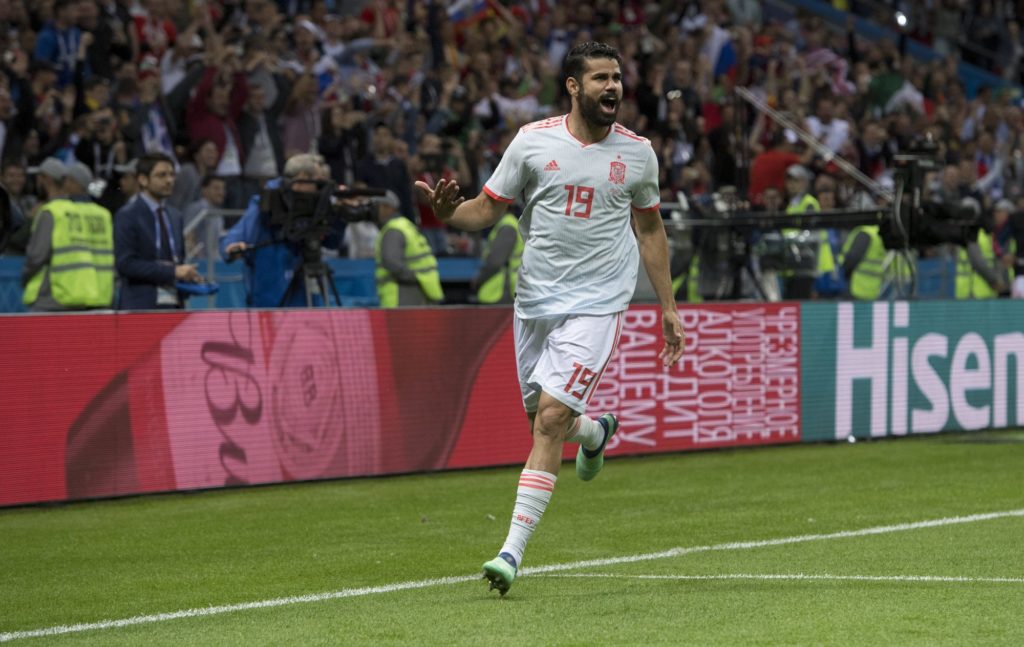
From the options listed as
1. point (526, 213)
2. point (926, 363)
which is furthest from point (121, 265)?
point (926, 363)

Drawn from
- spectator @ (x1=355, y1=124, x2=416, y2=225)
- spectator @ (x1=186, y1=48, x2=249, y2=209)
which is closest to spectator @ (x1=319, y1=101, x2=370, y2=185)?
spectator @ (x1=355, y1=124, x2=416, y2=225)

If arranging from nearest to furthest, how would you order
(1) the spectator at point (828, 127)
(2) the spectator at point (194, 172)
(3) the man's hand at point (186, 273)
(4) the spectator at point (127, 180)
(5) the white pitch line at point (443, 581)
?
(5) the white pitch line at point (443, 581)
(3) the man's hand at point (186, 273)
(4) the spectator at point (127, 180)
(2) the spectator at point (194, 172)
(1) the spectator at point (828, 127)

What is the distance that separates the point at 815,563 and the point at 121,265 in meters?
6.56

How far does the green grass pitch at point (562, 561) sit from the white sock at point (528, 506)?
0.25 meters

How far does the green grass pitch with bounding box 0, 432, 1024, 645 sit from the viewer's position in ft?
22.2

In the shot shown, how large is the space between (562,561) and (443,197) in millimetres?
2129

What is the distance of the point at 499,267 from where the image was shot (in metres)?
16.9

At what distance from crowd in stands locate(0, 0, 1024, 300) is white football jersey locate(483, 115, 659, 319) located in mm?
7766

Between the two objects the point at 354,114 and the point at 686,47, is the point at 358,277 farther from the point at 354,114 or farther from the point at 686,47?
the point at 686,47

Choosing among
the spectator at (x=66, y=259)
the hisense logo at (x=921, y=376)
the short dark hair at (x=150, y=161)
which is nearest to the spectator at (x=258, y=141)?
the spectator at (x=66, y=259)

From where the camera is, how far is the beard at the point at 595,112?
788 centimetres

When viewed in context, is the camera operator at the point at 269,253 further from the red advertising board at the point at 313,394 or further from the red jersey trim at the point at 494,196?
the red jersey trim at the point at 494,196

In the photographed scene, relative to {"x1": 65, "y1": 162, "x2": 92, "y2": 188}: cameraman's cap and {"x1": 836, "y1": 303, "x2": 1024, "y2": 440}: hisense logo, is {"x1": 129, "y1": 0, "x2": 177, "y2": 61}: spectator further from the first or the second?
{"x1": 836, "y1": 303, "x2": 1024, "y2": 440}: hisense logo

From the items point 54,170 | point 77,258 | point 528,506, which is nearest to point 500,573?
point 528,506
